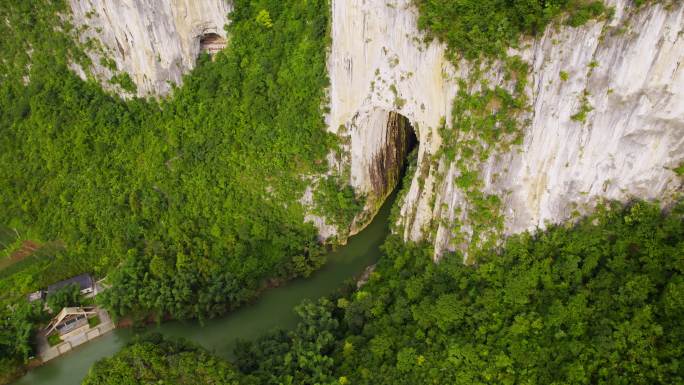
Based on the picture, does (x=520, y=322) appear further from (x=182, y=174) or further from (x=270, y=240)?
(x=182, y=174)

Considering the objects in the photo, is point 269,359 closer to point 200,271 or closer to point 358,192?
point 200,271

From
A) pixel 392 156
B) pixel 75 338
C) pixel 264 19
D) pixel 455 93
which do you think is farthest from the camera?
pixel 392 156

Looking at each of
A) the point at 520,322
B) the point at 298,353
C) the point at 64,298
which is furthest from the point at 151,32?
the point at 520,322

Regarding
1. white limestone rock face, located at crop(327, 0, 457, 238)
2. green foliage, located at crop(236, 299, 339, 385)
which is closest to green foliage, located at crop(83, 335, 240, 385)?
green foliage, located at crop(236, 299, 339, 385)

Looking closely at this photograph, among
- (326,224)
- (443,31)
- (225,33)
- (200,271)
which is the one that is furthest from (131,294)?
(443,31)

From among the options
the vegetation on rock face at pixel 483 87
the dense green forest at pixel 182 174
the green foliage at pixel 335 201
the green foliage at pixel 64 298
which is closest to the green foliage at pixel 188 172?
the dense green forest at pixel 182 174

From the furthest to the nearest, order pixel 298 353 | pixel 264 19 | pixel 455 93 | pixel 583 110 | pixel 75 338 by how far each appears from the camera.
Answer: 1. pixel 264 19
2. pixel 75 338
3. pixel 298 353
4. pixel 455 93
5. pixel 583 110

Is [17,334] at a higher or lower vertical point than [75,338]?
higher
